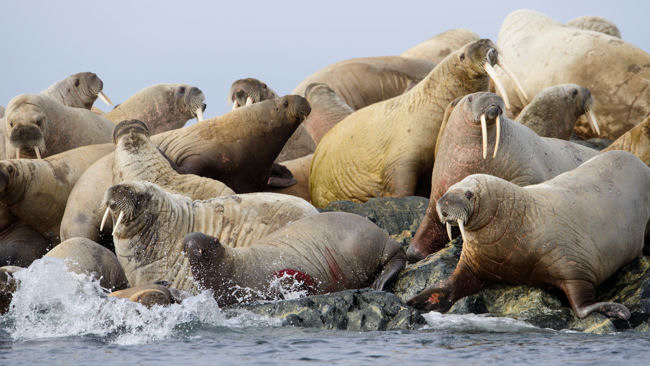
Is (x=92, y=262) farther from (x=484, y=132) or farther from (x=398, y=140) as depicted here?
(x=398, y=140)

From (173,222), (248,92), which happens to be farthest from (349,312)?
(248,92)

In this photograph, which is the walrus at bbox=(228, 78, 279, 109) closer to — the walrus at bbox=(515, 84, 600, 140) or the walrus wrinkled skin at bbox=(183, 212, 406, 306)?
the walrus at bbox=(515, 84, 600, 140)

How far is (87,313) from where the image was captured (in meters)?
6.74

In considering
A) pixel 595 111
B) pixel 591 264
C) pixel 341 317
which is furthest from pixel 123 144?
pixel 595 111

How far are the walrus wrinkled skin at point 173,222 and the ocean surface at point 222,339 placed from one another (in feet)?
1.66

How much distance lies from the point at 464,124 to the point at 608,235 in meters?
1.71

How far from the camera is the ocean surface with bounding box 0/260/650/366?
5.62 metres

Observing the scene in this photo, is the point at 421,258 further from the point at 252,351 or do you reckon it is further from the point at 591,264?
the point at 252,351

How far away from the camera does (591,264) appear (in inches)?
265

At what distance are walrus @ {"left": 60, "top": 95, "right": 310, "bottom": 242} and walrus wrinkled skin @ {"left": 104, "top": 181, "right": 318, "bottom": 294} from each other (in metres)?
1.97

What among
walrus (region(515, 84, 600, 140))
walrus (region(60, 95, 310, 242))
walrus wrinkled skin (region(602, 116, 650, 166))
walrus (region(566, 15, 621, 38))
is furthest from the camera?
walrus (region(566, 15, 621, 38))

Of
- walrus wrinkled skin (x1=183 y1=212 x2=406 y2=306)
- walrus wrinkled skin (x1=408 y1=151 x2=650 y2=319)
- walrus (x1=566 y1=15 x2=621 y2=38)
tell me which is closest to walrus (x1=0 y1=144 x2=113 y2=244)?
walrus wrinkled skin (x1=183 y1=212 x2=406 y2=306)

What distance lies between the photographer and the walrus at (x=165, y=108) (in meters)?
13.0

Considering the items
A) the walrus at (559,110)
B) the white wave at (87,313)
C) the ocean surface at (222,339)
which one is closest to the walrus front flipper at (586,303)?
the ocean surface at (222,339)
